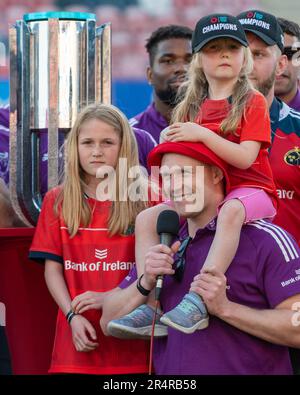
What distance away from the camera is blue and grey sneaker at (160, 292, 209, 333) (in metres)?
3.22

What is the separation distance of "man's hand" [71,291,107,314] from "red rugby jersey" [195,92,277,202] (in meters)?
0.74

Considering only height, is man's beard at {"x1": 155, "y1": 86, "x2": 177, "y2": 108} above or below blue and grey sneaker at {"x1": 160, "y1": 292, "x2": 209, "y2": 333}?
above

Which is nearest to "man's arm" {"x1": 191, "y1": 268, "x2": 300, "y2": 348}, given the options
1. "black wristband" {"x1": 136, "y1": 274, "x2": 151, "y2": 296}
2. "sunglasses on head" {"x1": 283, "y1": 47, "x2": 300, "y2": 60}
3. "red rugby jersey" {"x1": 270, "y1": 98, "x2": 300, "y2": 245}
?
"black wristband" {"x1": 136, "y1": 274, "x2": 151, "y2": 296}

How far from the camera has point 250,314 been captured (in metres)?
3.22

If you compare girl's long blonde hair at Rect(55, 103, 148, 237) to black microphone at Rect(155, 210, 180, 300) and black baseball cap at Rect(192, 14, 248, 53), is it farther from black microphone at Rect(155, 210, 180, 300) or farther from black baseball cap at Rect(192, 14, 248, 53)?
black microphone at Rect(155, 210, 180, 300)

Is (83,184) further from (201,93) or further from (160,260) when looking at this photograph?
(160,260)

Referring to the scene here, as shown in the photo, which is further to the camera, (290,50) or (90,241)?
(290,50)

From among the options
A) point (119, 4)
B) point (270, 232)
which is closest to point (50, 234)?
point (270, 232)

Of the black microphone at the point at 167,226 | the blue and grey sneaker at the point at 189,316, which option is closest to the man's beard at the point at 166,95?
the black microphone at the point at 167,226

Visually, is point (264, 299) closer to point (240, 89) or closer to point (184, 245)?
point (184, 245)

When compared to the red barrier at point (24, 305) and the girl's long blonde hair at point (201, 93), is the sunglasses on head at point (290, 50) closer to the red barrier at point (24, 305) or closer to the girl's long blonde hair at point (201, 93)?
the girl's long blonde hair at point (201, 93)

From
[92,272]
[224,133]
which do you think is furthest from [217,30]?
[92,272]

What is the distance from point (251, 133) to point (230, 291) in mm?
726

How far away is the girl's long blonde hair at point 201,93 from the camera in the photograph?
382 cm
